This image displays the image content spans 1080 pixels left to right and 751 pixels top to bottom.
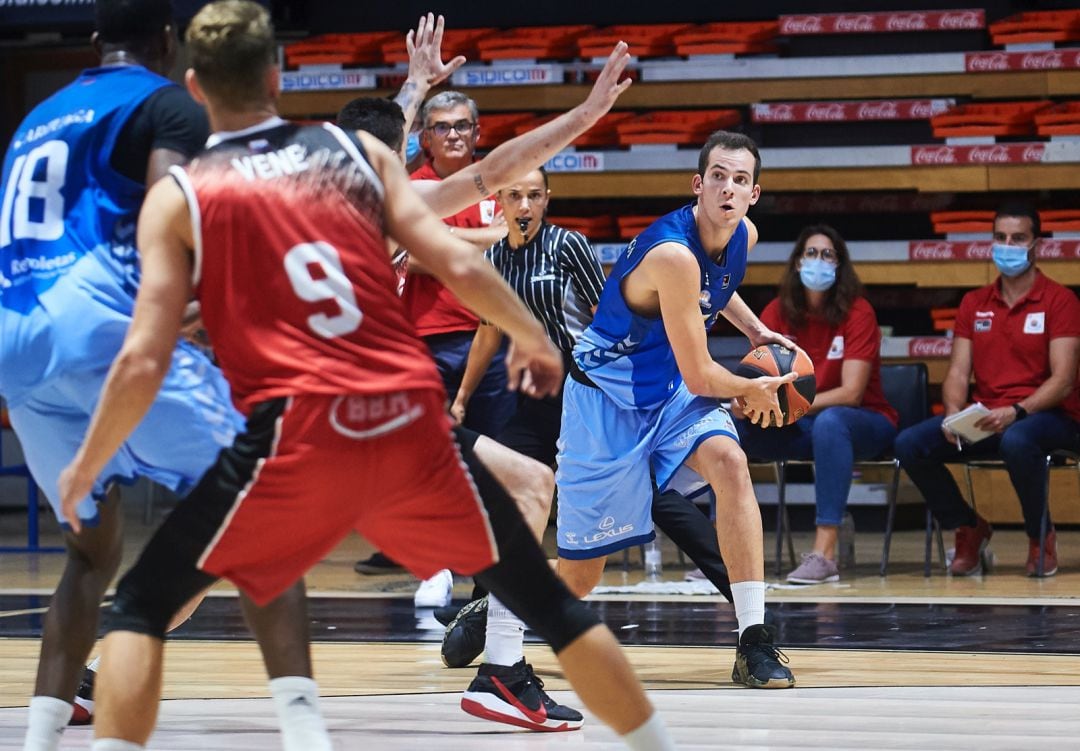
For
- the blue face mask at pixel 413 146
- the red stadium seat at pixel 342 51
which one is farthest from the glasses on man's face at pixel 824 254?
the red stadium seat at pixel 342 51

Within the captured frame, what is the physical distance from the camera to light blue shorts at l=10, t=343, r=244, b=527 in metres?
3.41

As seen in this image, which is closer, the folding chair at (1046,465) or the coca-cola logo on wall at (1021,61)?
the folding chair at (1046,465)

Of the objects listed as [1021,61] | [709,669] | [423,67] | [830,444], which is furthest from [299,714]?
[1021,61]

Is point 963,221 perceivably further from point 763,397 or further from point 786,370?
point 763,397

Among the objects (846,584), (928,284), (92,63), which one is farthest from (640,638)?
(92,63)

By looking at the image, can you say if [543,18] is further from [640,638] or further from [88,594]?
[88,594]

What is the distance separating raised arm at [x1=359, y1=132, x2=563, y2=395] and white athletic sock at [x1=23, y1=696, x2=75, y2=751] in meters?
1.16

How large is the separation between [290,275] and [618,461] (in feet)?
7.32

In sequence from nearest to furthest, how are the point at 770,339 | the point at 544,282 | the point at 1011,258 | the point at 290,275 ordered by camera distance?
the point at 290,275
the point at 770,339
the point at 544,282
the point at 1011,258

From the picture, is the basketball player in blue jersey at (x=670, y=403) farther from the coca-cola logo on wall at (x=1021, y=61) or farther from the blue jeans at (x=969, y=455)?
the coca-cola logo on wall at (x=1021, y=61)

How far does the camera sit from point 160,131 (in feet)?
11.2

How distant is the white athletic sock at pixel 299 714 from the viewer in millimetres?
3025

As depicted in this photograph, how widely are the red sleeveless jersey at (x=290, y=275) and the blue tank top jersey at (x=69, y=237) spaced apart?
63 centimetres

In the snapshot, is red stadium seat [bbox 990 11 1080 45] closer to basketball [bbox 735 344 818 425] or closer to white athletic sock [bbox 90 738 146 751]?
basketball [bbox 735 344 818 425]
